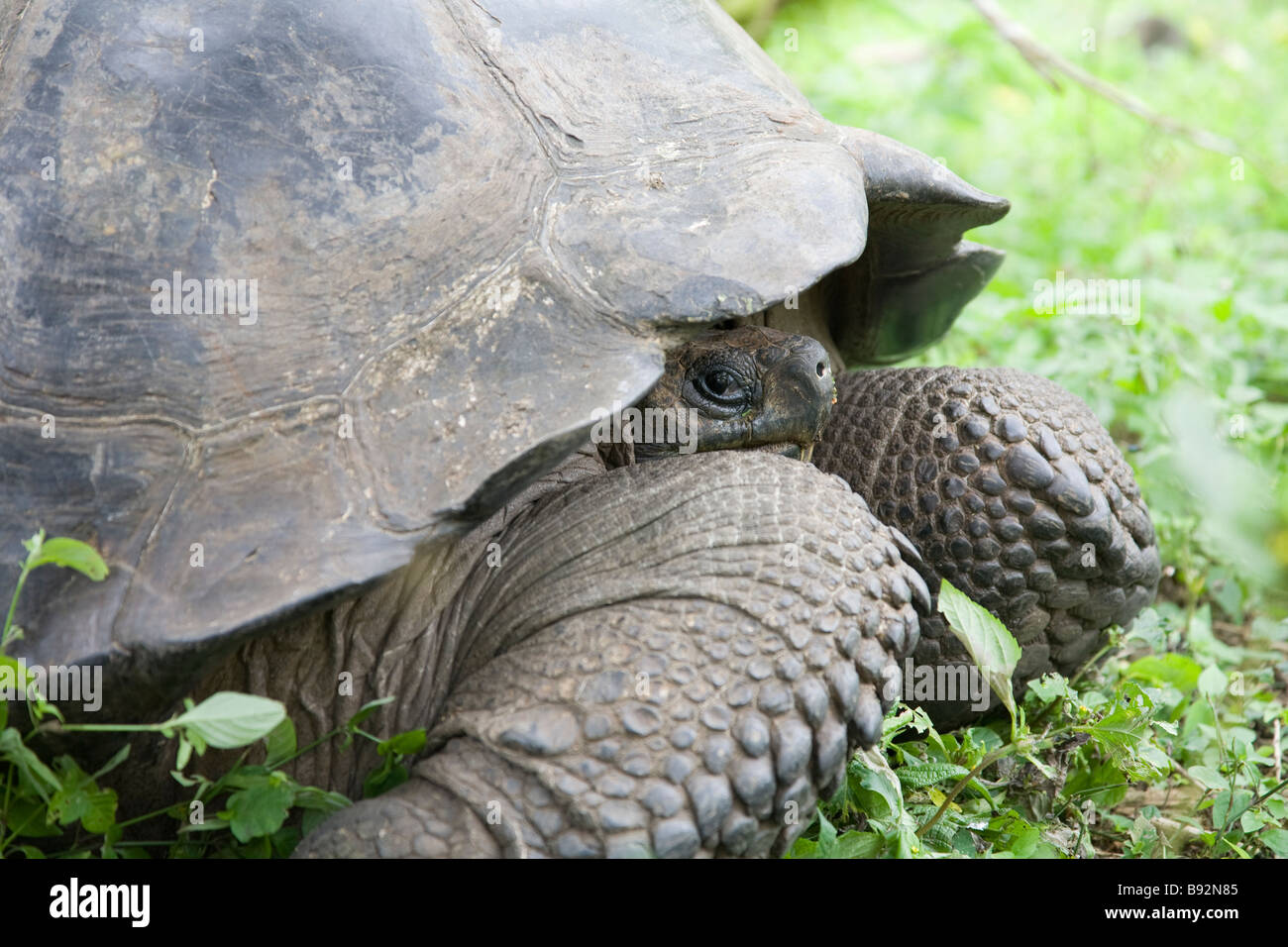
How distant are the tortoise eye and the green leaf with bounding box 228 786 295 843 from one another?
3.33 feet

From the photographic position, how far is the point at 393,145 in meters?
2.02

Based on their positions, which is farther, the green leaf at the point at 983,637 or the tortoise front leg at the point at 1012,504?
the tortoise front leg at the point at 1012,504

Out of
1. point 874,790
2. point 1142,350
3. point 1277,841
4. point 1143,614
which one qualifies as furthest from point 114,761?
point 1142,350

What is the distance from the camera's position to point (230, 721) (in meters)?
1.67

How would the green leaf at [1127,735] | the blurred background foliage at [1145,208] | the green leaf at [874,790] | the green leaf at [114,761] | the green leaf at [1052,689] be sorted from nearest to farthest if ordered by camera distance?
1. the green leaf at [114,761]
2. the green leaf at [874,790]
3. the green leaf at [1127,735]
4. the green leaf at [1052,689]
5. the blurred background foliage at [1145,208]

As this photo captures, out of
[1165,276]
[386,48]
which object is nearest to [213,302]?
[386,48]

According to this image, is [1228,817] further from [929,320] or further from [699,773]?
[929,320]

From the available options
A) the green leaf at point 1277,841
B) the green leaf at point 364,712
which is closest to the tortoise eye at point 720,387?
the green leaf at point 364,712

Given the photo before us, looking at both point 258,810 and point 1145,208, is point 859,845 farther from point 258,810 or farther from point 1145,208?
point 1145,208

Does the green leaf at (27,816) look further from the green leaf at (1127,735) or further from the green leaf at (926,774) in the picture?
the green leaf at (1127,735)

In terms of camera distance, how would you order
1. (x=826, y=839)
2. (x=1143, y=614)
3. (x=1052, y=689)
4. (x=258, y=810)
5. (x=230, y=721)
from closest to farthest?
1. (x=230, y=721)
2. (x=258, y=810)
3. (x=826, y=839)
4. (x=1052, y=689)
5. (x=1143, y=614)

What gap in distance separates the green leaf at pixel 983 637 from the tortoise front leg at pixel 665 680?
0.11 metres

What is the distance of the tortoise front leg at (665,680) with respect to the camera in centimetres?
173

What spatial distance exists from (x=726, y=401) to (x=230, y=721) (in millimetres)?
1064
